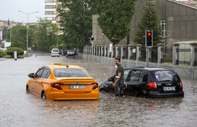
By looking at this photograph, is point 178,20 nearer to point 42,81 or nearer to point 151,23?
point 151,23

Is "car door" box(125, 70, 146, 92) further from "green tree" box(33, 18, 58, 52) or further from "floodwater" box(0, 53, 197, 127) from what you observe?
"green tree" box(33, 18, 58, 52)

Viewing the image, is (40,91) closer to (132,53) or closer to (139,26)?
(132,53)

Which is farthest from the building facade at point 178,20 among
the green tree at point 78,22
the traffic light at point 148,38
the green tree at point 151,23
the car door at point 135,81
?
the car door at point 135,81

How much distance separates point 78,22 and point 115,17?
2422 centimetres

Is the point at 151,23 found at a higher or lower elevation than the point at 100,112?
higher

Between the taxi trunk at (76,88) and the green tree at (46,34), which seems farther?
the green tree at (46,34)

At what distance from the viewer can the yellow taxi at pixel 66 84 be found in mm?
10758

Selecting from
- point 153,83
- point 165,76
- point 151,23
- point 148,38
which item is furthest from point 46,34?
point 153,83

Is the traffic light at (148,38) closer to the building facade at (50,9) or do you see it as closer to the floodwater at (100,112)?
the floodwater at (100,112)

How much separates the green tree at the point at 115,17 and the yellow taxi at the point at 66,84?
113 feet

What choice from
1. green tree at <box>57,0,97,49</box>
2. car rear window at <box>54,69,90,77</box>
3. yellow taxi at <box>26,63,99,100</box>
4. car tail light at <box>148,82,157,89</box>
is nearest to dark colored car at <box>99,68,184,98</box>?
car tail light at <box>148,82,157,89</box>

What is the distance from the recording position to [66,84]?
10805 mm

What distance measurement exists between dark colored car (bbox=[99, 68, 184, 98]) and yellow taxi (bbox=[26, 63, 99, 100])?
5.22ft

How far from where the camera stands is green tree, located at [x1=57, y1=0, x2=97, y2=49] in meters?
69.4
